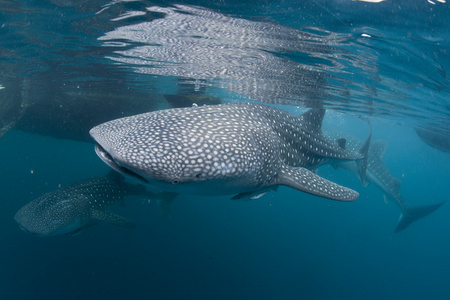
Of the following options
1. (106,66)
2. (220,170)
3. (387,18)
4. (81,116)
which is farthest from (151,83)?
(220,170)

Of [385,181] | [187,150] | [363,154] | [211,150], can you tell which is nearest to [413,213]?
[385,181]

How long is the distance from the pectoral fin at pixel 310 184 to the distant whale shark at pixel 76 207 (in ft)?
17.4

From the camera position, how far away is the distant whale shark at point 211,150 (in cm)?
271

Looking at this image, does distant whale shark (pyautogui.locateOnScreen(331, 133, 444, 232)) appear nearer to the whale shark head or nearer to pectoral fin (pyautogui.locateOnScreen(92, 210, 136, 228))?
pectoral fin (pyautogui.locateOnScreen(92, 210, 136, 228))

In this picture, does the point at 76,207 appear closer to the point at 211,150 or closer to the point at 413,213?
the point at 211,150

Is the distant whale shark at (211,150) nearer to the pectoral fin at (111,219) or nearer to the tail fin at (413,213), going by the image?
the pectoral fin at (111,219)

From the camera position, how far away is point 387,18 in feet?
19.1

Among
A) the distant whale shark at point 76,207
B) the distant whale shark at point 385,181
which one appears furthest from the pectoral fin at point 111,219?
the distant whale shark at point 385,181

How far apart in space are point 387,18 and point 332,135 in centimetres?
973

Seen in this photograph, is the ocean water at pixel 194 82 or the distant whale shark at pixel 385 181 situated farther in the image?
the distant whale shark at pixel 385 181

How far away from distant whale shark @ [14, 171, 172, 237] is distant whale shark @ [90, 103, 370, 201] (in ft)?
16.9

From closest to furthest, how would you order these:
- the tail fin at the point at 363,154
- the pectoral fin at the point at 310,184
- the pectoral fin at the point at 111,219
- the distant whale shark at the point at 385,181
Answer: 1. the pectoral fin at the point at 310,184
2. the pectoral fin at the point at 111,219
3. the tail fin at the point at 363,154
4. the distant whale shark at the point at 385,181

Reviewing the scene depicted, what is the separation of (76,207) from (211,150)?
6231mm

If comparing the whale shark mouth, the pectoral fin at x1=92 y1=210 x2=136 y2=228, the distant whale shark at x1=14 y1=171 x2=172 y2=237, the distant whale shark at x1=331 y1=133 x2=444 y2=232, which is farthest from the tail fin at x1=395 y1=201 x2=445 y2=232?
the whale shark mouth
